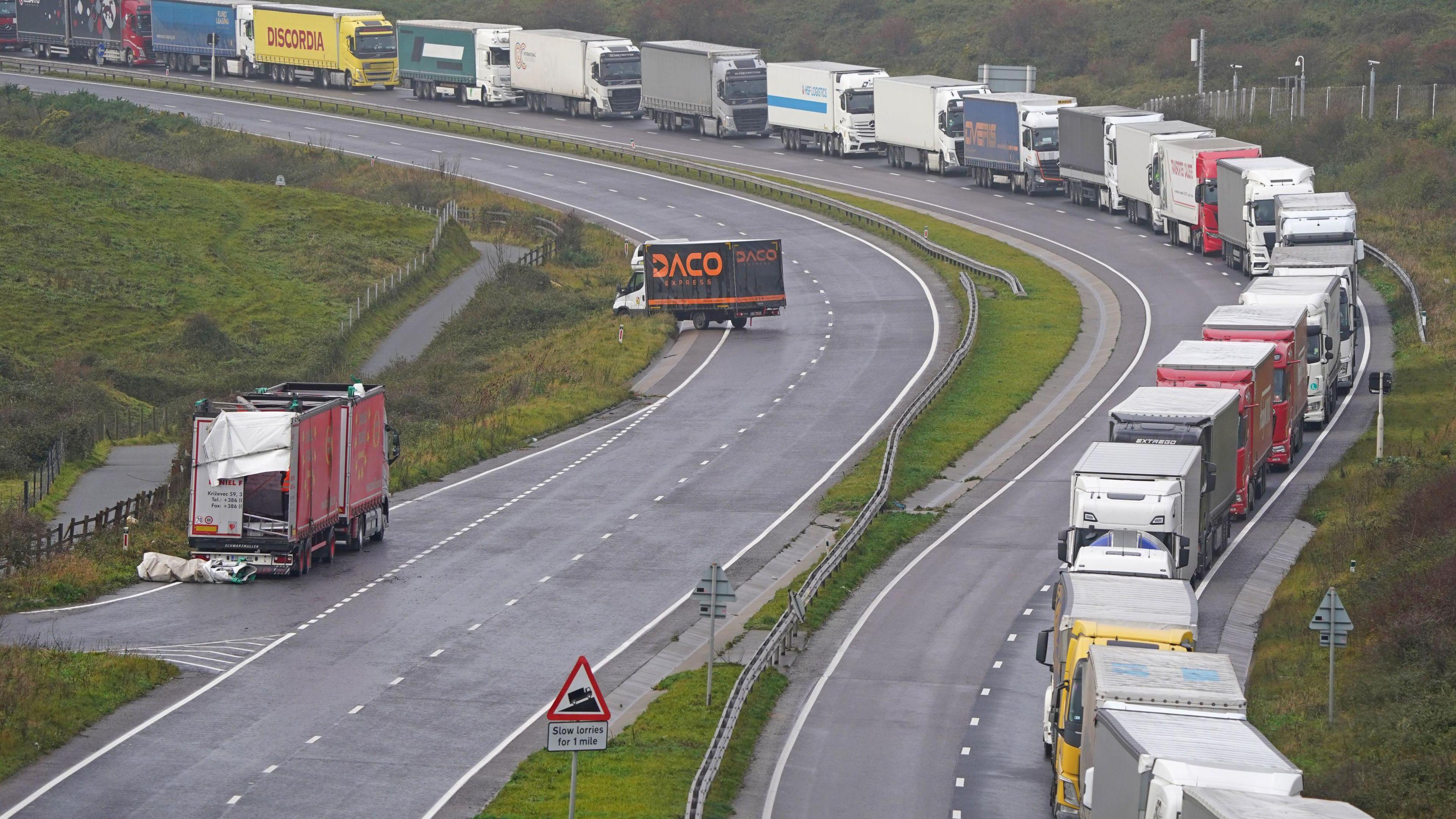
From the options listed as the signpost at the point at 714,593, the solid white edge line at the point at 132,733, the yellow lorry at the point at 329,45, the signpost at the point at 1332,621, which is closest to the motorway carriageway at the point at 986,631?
the signpost at the point at 714,593

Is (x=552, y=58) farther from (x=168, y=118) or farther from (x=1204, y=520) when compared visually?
(x=1204, y=520)

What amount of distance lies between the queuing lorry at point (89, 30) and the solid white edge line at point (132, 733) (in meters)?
118

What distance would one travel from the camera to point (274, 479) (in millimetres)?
40938

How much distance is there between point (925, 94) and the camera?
100875 millimetres

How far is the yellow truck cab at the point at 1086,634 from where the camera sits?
2653 centimetres

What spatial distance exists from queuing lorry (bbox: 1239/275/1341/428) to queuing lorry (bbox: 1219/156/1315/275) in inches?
517

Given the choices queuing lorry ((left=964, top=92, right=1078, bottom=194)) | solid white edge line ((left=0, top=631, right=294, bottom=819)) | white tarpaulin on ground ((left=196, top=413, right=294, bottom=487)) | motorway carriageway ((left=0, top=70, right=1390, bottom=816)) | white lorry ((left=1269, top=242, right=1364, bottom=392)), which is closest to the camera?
solid white edge line ((left=0, top=631, right=294, bottom=819))

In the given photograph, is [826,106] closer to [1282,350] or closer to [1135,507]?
[1282,350]

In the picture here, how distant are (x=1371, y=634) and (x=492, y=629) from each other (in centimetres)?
1722

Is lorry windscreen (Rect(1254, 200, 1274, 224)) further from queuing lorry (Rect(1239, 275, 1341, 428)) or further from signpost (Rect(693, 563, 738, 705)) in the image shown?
signpost (Rect(693, 563, 738, 705))

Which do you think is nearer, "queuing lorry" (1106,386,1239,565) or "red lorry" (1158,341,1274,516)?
"queuing lorry" (1106,386,1239,565)

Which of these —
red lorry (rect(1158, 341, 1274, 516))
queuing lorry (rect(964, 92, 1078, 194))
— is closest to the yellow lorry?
queuing lorry (rect(964, 92, 1078, 194))

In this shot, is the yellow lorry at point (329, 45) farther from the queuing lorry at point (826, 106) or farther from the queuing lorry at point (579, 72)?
the queuing lorry at point (826, 106)

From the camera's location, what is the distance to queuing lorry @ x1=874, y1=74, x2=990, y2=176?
332 ft
